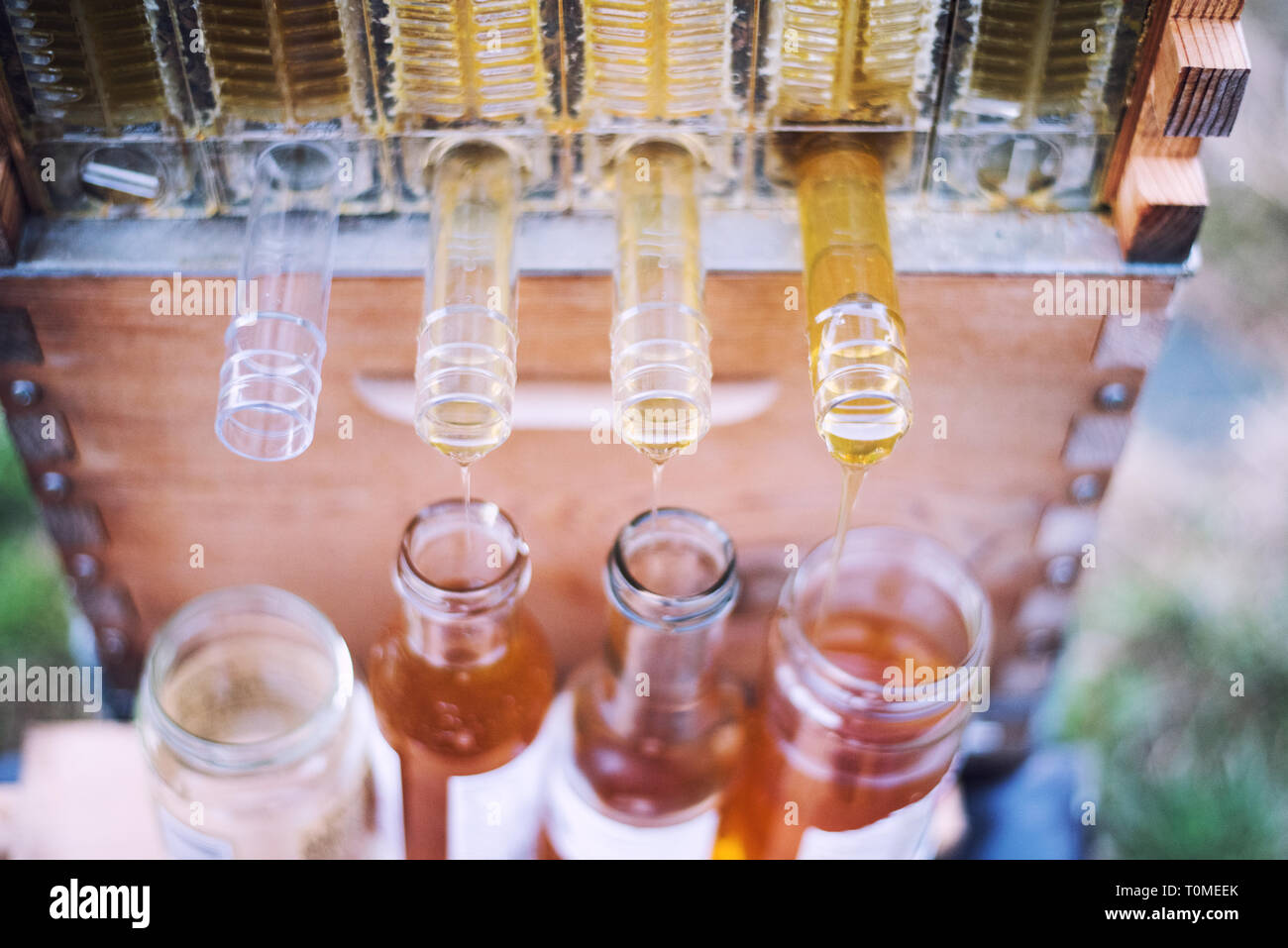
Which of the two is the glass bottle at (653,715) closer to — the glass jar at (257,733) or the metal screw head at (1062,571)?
the glass jar at (257,733)

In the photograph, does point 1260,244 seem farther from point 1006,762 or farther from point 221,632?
point 221,632

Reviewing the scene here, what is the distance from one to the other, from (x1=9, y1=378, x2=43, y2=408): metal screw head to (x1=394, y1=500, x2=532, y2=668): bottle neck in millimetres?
221

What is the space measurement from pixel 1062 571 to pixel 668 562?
0.27 metres

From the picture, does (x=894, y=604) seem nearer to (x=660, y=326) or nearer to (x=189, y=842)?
(x=660, y=326)

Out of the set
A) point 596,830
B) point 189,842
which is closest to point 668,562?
point 596,830

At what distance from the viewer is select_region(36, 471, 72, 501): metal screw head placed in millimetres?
637

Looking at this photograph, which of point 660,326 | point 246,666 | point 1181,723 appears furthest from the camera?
point 1181,723

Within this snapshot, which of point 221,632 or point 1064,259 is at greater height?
point 1064,259

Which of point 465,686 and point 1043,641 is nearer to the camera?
point 465,686

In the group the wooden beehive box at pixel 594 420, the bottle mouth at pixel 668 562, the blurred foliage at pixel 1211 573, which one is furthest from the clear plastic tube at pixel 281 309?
the blurred foliage at pixel 1211 573

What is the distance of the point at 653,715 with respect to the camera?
1.80 ft

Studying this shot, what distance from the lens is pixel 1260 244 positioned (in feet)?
3.37
